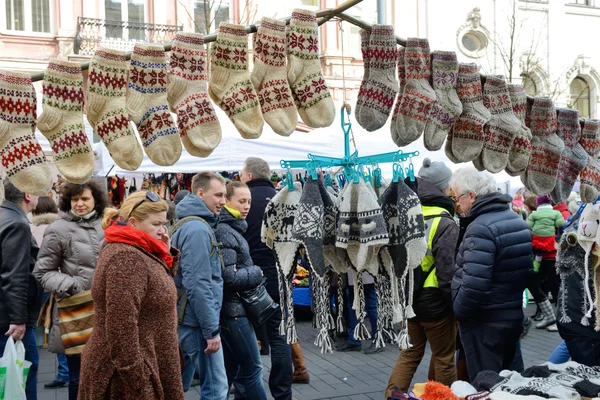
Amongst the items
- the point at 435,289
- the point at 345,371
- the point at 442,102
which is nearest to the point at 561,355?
the point at 435,289

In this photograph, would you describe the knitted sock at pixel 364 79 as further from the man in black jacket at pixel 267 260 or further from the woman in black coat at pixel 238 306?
the man in black jacket at pixel 267 260

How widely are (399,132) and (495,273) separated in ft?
6.51

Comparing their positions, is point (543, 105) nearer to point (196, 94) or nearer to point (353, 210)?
point (353, 210)

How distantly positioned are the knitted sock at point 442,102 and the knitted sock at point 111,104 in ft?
3.97

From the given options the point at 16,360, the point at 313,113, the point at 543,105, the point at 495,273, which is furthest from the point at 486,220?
the point at 16,360

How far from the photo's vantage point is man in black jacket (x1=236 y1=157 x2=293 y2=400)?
4750 mm

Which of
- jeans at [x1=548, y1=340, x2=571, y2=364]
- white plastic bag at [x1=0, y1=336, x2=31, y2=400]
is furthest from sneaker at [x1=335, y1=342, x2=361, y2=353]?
white plastic bag at [x1=0, y1=336, x2=31, y2=400]

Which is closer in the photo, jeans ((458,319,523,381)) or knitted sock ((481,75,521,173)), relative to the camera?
knitted sock ((481,75,521,173))

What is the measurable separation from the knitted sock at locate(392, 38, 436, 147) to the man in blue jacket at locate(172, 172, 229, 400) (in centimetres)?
184

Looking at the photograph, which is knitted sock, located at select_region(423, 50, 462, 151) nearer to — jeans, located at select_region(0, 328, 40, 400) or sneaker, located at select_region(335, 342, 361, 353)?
jeans, located at select_region(0, 328, 40, 400)

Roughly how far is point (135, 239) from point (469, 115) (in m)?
1.70

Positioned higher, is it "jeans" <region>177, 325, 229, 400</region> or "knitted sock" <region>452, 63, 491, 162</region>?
"knitted sock" <region>452, 63, 491, 162</region>

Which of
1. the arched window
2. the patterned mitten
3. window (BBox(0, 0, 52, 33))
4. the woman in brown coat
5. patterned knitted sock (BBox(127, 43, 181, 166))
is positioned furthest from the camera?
the arched window

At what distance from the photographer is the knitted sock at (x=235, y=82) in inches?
92.0
